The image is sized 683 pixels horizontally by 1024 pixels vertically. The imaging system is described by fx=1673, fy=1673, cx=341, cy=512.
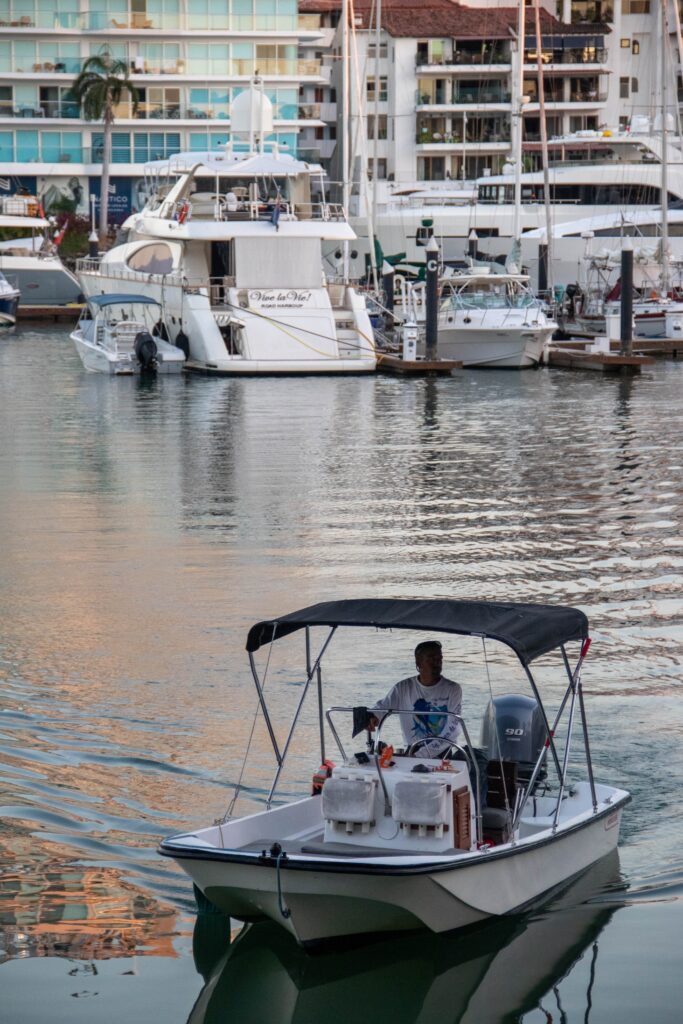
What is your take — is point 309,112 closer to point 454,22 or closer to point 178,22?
point 178,22

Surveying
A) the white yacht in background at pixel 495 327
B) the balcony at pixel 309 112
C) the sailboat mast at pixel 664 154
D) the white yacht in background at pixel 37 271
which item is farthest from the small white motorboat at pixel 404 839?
the balcony at pixel 309 112

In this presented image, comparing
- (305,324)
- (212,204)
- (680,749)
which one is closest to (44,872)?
(680,749)

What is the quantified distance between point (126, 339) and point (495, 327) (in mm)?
11321

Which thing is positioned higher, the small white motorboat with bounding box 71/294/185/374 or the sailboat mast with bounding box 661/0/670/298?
the sailboat mast with bounding box 661/0/670/298

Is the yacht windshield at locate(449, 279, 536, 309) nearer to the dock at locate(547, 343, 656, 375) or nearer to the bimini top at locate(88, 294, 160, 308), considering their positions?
the dock at locate(547, 343, 656, 375)

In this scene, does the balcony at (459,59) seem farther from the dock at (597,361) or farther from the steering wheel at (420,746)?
the steering wheel at (420,746)

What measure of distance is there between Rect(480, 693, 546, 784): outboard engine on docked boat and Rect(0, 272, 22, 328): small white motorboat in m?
59.2

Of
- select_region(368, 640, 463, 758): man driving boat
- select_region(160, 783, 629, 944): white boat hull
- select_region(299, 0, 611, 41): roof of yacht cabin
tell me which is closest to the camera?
select_region(160, 783, 629, 944): white boat hull

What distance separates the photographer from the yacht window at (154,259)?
179 feet

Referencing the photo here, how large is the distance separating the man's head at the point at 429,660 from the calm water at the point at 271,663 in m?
1.64

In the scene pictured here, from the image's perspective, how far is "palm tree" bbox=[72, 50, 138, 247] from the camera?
93.2 metres

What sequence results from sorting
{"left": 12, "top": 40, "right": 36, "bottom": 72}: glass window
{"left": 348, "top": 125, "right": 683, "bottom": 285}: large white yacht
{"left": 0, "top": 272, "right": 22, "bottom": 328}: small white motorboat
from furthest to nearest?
{"left": 12, "top": 40, "right": 36, "bottom": 72}: glass window
{"left": 348, "top": 125, "right": 683, "bottom": 285}: large white yacht
{"left": 0, "top": 272, "right": 22, "bottom": 328}: small white motorboat

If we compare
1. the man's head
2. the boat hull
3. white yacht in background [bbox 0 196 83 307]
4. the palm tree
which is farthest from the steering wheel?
the palm tree

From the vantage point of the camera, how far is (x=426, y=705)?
1091cm
